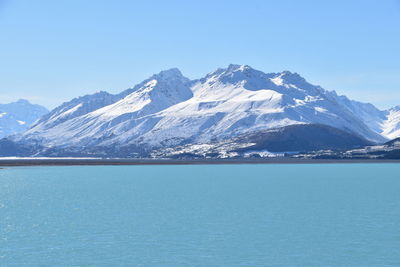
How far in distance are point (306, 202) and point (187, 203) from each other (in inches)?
1089

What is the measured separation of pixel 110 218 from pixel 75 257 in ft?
117

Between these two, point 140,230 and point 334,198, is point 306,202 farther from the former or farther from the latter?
point 140,230

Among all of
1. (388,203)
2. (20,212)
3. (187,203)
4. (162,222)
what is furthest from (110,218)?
(388,203)

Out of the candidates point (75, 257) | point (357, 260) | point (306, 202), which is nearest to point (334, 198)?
point (306, 202)

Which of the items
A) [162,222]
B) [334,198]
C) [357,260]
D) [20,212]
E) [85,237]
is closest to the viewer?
[357,260]

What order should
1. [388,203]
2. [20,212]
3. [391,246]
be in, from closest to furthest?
[391,246]
[20,212]
[388,203]

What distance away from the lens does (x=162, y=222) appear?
326 ft

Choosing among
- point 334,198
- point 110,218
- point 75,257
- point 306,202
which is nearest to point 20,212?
point 110,218

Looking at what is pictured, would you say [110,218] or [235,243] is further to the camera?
[110,218]

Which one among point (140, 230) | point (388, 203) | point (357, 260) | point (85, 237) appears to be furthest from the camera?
point (388, 203)

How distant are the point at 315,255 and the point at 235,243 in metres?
12.0

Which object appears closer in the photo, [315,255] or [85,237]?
[315,255]

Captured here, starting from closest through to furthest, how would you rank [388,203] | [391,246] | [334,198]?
[391,246] → [388,203] → [334,198]

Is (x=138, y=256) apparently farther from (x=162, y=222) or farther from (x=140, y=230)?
(x=162, y=222)
